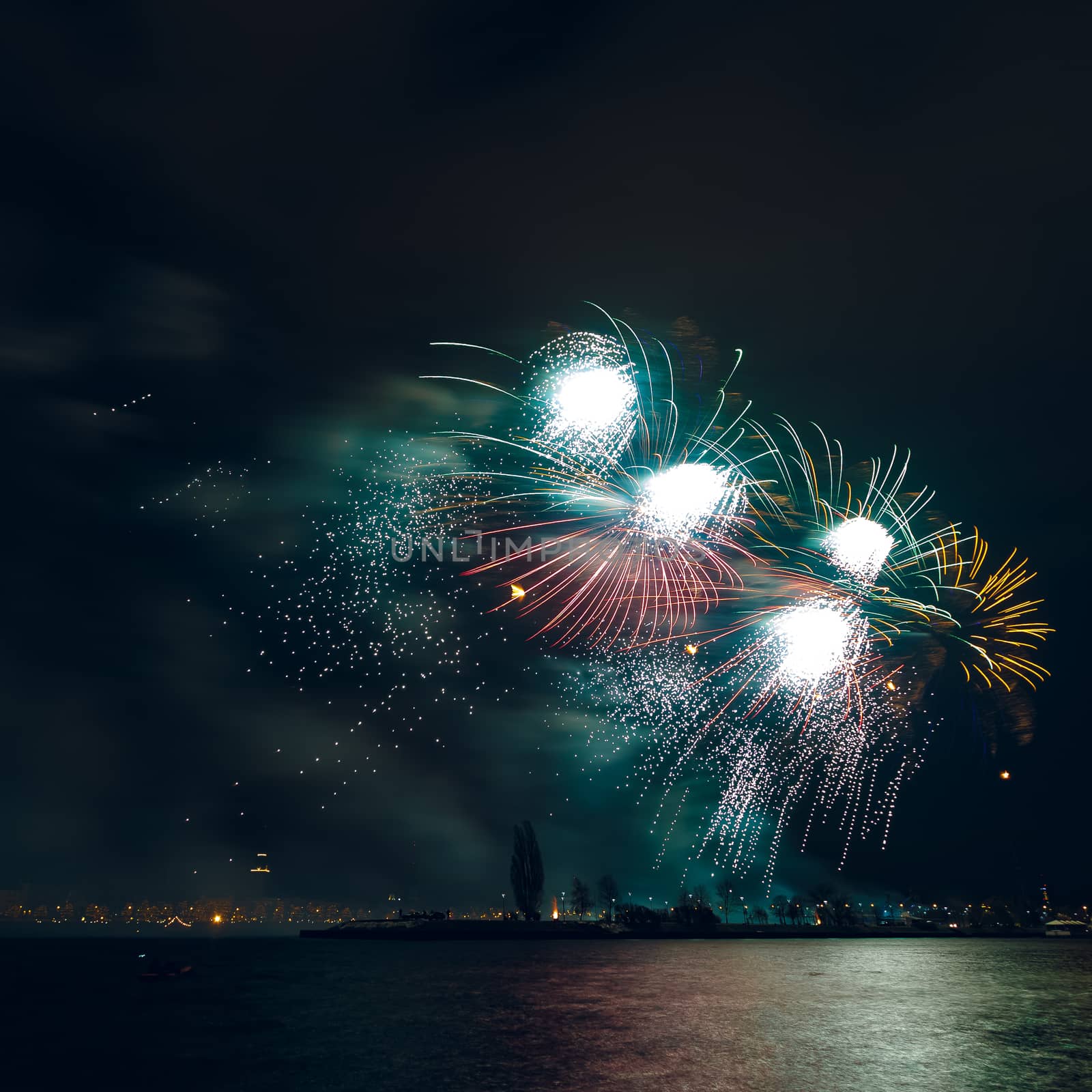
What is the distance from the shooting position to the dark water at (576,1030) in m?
26.7

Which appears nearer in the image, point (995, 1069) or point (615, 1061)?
point (995, 1069)

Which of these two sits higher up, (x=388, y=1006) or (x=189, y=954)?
(x=388, y=1006)

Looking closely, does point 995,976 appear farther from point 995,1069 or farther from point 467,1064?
point 467,1064

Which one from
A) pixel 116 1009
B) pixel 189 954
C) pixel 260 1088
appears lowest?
pixel 189 954

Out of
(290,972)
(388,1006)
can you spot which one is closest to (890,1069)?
(388,1006)

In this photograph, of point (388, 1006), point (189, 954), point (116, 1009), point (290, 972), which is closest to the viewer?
point (388, 1006)

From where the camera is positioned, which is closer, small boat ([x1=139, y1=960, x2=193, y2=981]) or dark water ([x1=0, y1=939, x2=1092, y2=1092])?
dark water ([x1=0, y1=939, x2=1092, y2=1092])

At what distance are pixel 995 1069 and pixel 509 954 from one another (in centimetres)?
11274

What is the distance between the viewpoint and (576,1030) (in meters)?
37.0

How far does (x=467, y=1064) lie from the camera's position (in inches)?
1158

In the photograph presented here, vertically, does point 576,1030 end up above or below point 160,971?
above

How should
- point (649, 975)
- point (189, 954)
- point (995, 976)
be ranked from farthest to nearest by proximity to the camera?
point (189, 954) → point (649, 975) → point (995, 976)

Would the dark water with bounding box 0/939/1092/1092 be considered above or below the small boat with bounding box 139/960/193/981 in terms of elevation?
above

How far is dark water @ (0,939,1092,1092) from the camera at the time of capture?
1050 inches
